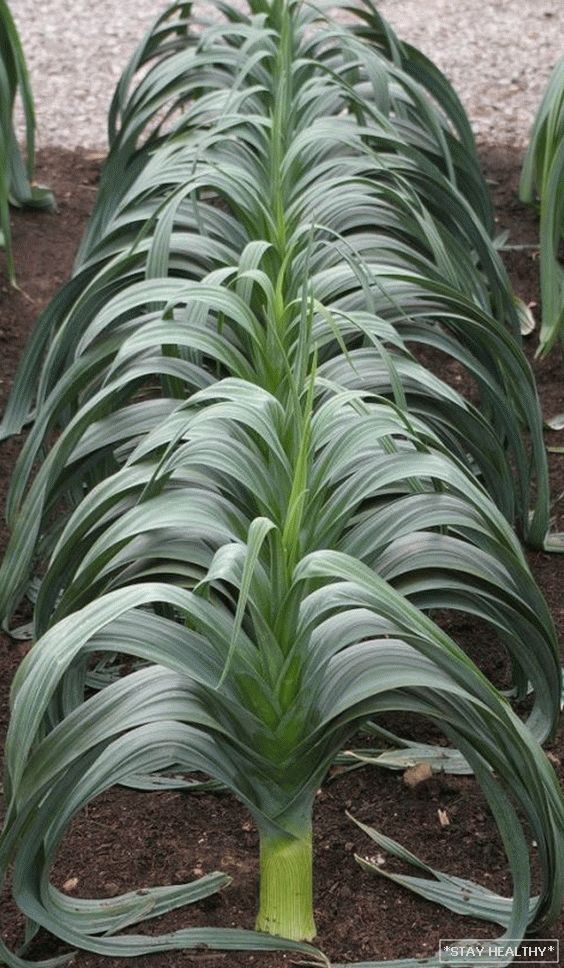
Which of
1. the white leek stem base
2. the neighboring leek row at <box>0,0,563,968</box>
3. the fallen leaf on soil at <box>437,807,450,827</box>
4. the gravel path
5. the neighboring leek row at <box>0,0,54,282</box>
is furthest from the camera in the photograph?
the gravel path

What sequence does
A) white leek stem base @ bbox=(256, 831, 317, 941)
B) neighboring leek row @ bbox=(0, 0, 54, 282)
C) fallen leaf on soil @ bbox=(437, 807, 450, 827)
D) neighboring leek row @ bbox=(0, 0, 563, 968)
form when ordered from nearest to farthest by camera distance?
neighboring leek row @ bbox=(0, 0, 563, 968)
white leek stem base @ bbox=(256, 831, 317, 941)
fallen leaf on soil @ bbox=(437, 807, 450, 827)
neighboring leek row @ bbox=(0, 0, 54, 282)

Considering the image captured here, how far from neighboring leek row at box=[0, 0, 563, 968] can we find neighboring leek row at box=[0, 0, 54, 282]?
0.55 meters

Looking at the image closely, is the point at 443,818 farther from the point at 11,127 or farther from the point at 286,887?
the point at 11,127

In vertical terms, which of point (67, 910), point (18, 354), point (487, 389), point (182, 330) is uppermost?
point (182, 330)

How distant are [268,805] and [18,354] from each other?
1.79 metres

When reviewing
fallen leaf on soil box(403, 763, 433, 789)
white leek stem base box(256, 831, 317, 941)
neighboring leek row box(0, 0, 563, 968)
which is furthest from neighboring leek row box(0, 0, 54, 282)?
white leek stem base box(256, 831, 317, 941)

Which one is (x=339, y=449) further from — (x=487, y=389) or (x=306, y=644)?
(x=487, y=389)

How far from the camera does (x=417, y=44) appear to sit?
4988 millimetres

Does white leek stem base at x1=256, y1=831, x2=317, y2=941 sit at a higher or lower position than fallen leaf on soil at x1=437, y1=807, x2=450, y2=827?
higher

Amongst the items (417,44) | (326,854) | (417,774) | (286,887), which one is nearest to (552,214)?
(417,774)

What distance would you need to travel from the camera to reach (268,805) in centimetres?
186

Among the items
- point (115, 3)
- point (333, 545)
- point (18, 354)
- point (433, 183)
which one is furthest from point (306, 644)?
point (115, 3)

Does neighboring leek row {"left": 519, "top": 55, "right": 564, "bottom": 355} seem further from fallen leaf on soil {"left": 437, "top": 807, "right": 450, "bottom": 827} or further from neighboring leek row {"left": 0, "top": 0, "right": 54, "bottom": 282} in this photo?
neighboring leek row {"left": 0, "top": 0, "right": 54, "bottom": 282}

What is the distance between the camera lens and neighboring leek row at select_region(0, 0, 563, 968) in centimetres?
170
